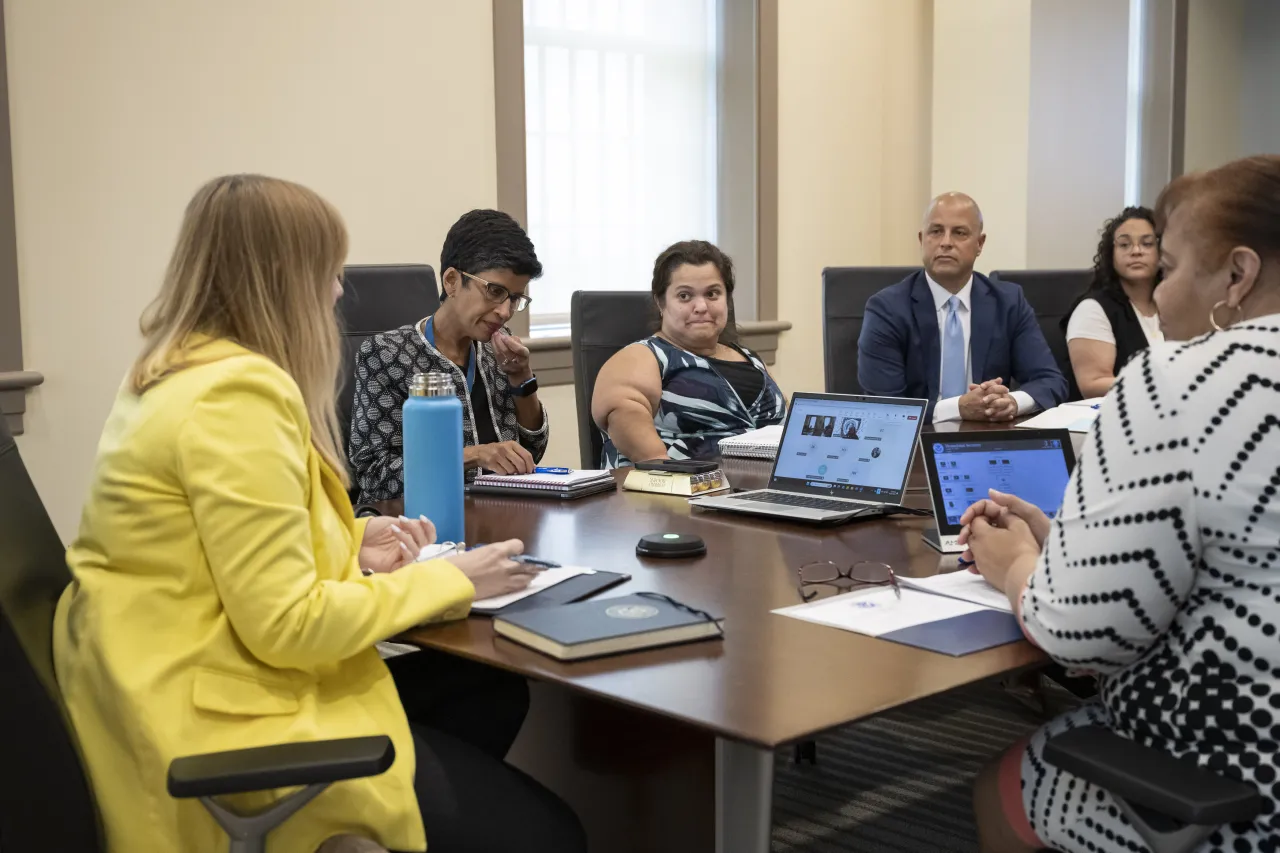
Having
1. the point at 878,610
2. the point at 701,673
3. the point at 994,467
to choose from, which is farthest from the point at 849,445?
the point at 701,673

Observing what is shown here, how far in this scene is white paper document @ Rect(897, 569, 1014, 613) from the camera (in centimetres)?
146

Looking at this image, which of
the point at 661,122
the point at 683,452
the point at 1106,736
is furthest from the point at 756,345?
the point at 1106,736

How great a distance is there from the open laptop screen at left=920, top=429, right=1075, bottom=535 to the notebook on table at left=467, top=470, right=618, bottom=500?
659 mm

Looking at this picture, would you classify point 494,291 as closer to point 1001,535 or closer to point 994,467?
point 994,467

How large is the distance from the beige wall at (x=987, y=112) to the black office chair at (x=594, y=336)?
2.82 m

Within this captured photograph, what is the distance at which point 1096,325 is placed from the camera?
381cm

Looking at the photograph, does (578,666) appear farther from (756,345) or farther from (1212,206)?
(756,345)

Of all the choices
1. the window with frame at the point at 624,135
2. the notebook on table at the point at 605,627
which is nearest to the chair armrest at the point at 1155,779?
the notebook on table at the point at 605,627

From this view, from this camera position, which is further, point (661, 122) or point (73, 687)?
point (661, 122)

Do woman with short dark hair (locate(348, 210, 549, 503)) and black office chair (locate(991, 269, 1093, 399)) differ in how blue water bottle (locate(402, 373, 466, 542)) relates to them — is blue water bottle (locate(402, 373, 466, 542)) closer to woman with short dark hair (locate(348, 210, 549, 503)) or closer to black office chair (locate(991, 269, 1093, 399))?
woman with short dark hair (locate(348, 210, 549, 503))

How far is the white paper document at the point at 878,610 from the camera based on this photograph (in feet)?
4.52

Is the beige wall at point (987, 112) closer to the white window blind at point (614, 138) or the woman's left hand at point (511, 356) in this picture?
the white window blind at point (614, 138)

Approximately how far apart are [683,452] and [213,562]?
176cm

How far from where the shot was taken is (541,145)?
4.37 metres
